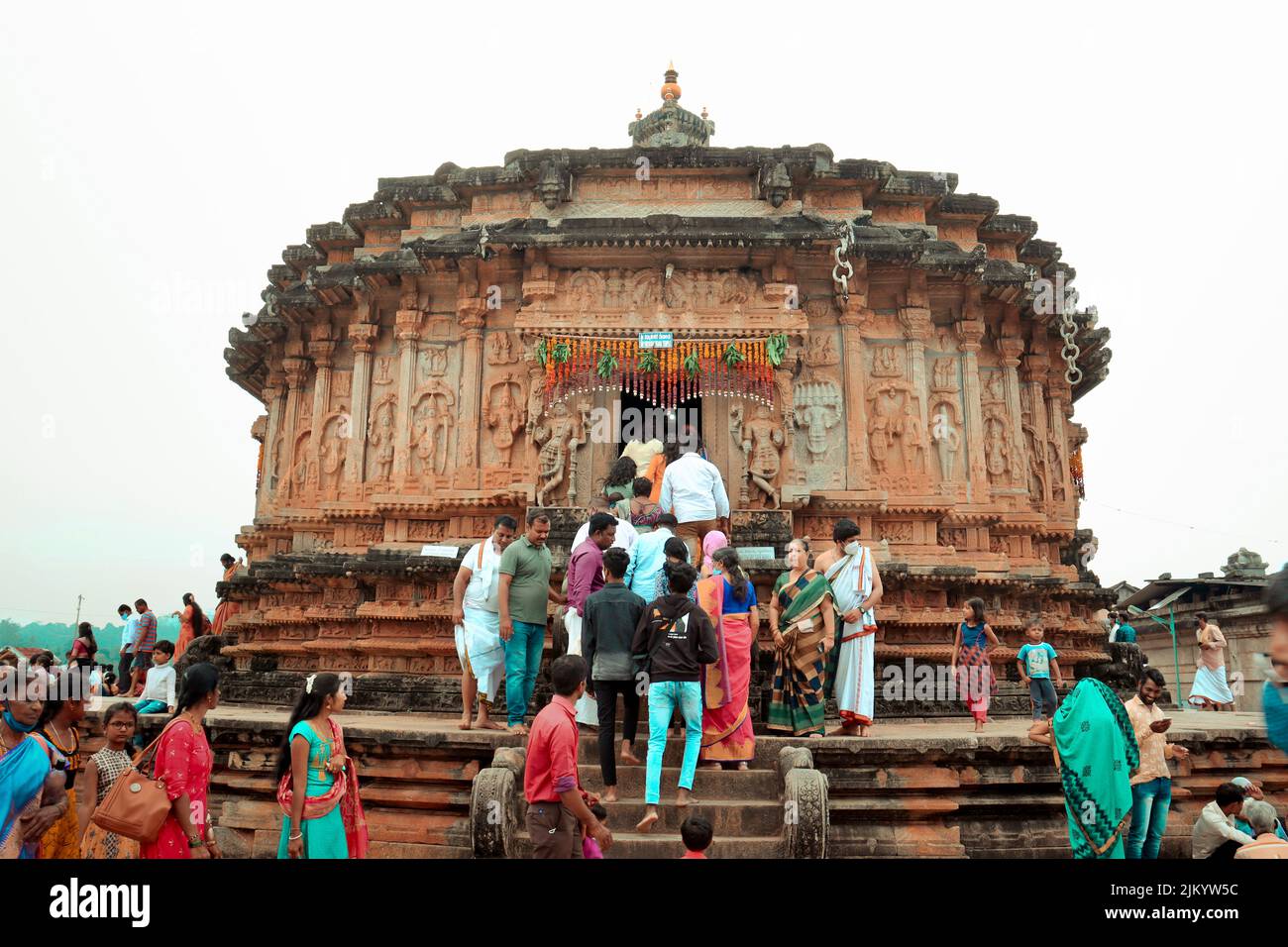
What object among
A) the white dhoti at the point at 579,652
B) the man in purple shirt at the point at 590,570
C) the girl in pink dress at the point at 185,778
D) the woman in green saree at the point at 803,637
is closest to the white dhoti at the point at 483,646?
the white dhoti at the point at 579,652

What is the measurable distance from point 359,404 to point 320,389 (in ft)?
4.77

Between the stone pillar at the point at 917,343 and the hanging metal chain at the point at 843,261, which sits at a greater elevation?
the hanging metal chain at the point at 843,261

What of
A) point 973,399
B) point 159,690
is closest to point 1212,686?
point 973,399

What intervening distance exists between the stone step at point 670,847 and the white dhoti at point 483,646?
214 centimetres

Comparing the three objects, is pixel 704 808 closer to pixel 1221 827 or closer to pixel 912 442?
pixel 1221 827

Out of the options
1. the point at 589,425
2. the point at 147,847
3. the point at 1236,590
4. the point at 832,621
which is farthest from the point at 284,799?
the point at 1236,590

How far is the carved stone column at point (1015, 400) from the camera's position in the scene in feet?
50.4

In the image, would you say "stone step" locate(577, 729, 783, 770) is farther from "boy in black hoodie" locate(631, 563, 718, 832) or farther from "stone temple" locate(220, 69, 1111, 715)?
"stone temple" locate(220, 69, 1111, 715)

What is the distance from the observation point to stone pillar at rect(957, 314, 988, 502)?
1429cm

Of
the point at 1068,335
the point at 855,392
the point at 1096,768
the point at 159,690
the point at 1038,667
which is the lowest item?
the point at 1096,768

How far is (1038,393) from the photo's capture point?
16.8 meters

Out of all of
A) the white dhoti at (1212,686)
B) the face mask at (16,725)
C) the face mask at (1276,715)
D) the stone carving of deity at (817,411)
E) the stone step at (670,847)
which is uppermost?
the stone carving of deity at (817,411)

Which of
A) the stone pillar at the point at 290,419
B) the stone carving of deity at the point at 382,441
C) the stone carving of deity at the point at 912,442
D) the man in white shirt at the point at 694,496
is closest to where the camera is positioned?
the man in white shirt at the point at 694,496

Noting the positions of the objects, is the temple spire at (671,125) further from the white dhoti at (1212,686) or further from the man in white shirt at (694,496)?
the white dhoti at (1212,686)
